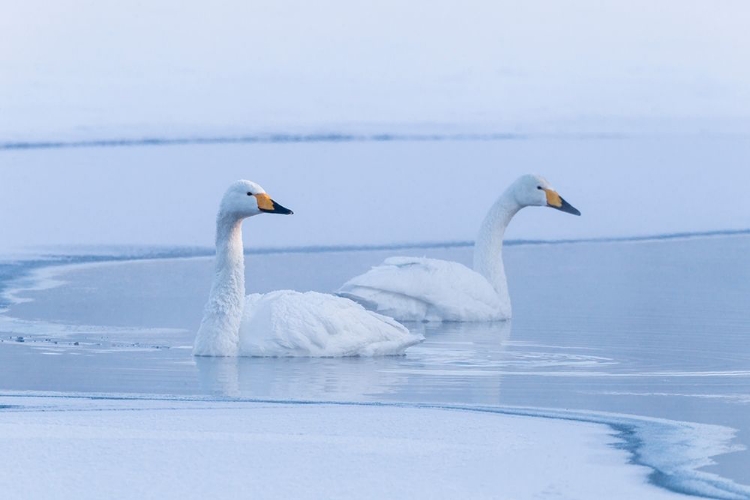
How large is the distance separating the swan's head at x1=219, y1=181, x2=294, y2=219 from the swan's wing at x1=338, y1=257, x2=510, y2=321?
199 centimetres

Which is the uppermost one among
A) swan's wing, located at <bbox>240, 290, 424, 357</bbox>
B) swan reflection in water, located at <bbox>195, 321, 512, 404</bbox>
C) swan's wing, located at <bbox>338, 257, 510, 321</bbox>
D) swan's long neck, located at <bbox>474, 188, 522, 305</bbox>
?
swan's long neck, located at <bbox>474, 188, 522, 305</bbox>

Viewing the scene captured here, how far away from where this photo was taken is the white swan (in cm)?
920

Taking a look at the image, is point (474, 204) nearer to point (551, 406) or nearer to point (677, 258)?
Answer: point (677, 258)

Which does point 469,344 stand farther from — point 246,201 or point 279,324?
point 246,201

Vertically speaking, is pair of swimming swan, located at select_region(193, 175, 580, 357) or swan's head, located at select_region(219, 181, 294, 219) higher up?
swan's head, located at select_region(219, 181, 294, 219)

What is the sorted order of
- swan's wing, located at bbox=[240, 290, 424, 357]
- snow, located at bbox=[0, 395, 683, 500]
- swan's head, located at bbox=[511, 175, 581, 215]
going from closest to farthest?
snow, located at bbox=[0, 395, 683, 500], swan's wing, located at bbox=[240, 290, 424, 357], swan's head, located at bbox=[511, 175, 581, 215]

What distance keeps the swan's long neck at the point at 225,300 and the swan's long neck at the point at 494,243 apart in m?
3.08

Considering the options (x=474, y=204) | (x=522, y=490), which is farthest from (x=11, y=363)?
(x=474, y=204)

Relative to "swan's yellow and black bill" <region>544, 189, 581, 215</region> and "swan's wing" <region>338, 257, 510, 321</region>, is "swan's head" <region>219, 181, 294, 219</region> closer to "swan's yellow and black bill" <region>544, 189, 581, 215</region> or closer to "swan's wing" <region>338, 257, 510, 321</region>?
"swan's wing" <region>338, 257, 510, 321</region>

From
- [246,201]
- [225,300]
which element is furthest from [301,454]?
[246,201]

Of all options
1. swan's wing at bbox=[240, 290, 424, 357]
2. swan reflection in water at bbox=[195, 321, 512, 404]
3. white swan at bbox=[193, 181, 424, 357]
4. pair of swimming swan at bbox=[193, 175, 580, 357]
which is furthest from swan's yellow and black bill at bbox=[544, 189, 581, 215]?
swan's wing at bbox=[240, 290, 424, 357]

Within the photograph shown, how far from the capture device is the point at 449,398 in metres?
7.61

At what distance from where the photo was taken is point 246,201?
9656 mm

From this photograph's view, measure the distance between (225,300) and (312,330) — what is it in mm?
605
